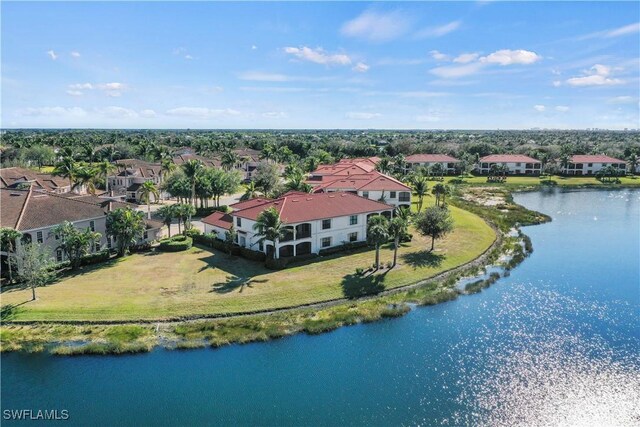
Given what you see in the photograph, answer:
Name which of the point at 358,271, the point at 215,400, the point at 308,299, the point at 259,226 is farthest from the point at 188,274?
the point at 215,400

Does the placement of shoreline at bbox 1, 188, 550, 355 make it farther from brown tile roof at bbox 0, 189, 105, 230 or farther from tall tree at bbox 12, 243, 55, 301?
A: brown tile roof at bbox 0, 189, 105, 230

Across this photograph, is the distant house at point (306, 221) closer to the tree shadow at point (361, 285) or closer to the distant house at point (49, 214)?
the tree shadow at point (361, 285)

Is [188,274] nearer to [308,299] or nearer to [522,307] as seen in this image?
[308,299]

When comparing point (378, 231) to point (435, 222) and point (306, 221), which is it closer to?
point (306, 221)

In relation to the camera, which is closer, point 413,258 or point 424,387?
point 424,387

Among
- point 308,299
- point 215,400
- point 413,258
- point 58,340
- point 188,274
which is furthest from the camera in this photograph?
point 413,258

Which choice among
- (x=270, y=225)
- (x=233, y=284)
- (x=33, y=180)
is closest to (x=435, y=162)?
(x=270, y=225)

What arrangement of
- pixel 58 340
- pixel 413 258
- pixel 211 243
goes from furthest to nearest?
pixel 211 243, pixel 413 258, pixel 58 340
